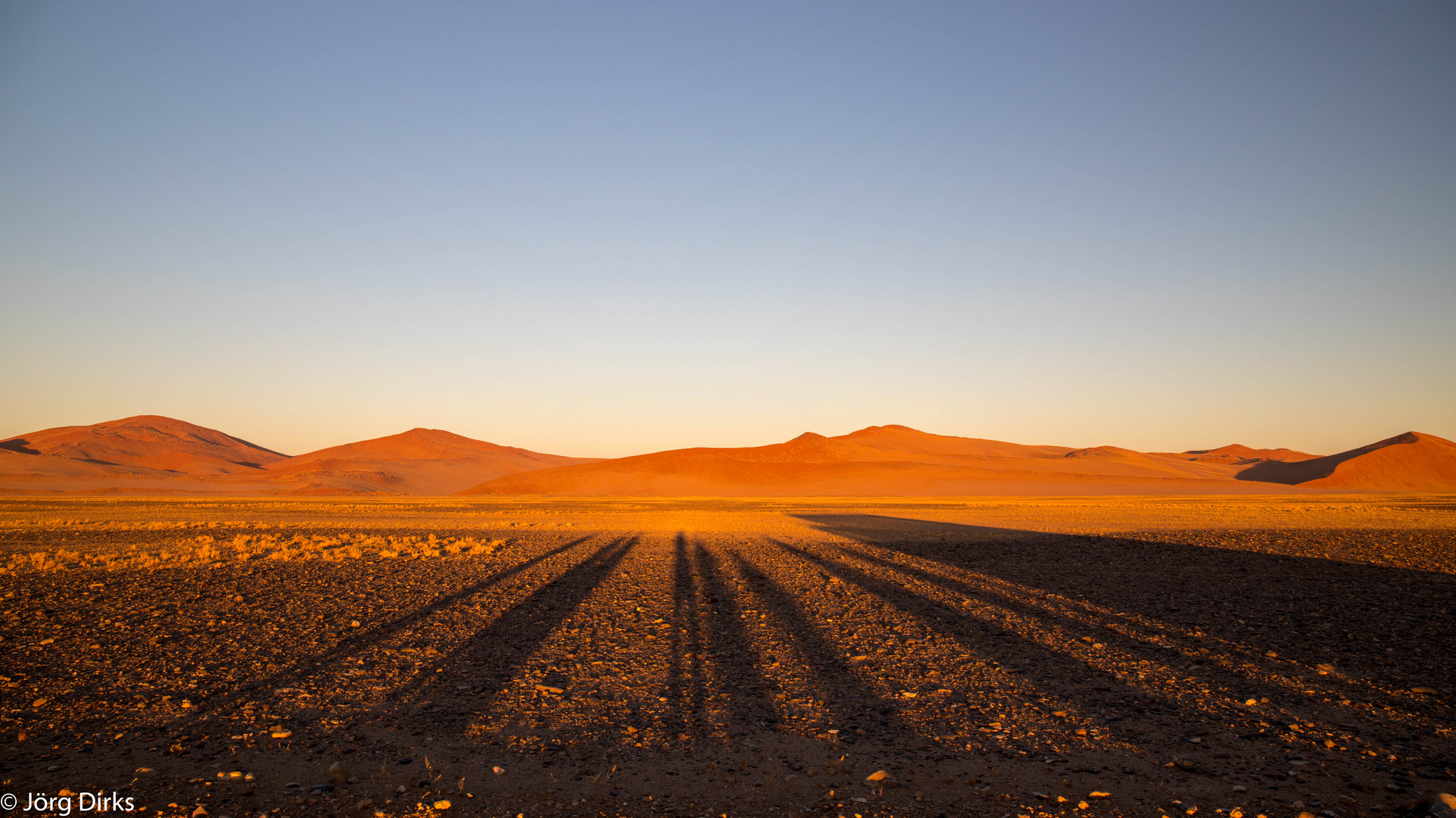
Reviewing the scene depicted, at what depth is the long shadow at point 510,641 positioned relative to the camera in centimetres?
618

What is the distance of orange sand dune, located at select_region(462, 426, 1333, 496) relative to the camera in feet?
267

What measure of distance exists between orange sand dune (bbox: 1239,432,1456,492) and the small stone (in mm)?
119625

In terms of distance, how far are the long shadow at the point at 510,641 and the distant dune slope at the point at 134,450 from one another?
133 meters

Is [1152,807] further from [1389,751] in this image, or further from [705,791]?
[705,791]

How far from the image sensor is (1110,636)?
8148 mm

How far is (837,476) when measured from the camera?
88.2 m

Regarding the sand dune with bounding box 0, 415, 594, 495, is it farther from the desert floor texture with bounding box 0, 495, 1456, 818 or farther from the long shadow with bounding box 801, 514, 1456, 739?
the long shadow with bounding box 801, 514, 1456, 739

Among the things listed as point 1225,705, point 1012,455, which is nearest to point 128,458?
point 1012,455

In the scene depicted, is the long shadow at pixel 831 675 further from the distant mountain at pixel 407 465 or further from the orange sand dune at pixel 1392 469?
the orange sand dune at pixel 1392 469

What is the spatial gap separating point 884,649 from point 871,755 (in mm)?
3141

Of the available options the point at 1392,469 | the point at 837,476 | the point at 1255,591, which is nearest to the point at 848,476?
the point at 837,476

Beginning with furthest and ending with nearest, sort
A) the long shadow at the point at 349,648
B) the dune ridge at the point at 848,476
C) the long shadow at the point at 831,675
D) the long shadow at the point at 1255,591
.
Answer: the dune ridge at the point at 848,476 → the long shadow at the point at 1255,591 → the long shadow at the point at 349,648 → the long shadow at the point at 831,675

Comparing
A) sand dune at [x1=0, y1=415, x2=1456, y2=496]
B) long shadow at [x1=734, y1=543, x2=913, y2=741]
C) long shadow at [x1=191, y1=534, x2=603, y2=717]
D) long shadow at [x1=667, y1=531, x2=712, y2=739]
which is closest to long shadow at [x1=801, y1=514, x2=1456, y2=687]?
long shadow at [x1=734, y1=543, x2=913, y2=741]

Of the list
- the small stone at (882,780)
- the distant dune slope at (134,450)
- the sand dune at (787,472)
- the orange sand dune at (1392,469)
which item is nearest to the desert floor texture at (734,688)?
the small stone at (882,780)
